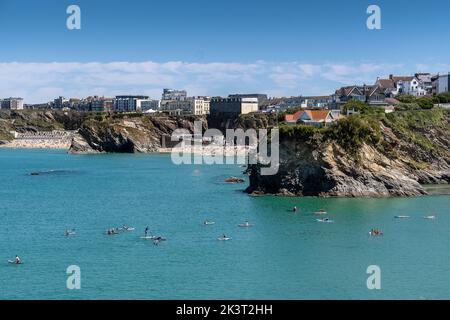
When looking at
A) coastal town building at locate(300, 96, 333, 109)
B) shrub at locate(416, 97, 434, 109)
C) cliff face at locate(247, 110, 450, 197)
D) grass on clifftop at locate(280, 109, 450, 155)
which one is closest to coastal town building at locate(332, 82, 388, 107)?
coastal town building at locate(300, 96, 333, 109)

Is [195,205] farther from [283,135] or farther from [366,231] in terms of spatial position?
[366,231]

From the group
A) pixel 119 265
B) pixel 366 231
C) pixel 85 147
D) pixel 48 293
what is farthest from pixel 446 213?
pixel 85 147

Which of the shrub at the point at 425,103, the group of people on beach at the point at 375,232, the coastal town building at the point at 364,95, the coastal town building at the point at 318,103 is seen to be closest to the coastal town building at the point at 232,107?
the coastal town building at the point at 318,103

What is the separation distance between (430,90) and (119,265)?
3900 inches

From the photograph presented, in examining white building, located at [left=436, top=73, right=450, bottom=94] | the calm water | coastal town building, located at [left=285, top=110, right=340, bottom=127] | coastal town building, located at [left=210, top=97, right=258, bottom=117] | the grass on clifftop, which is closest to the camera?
the calm water

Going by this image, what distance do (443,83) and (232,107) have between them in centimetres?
6197

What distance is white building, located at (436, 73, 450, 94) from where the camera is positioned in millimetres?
115225

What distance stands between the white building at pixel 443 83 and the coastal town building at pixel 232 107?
56.5 m

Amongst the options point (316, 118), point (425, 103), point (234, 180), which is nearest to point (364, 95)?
point (425, 103)

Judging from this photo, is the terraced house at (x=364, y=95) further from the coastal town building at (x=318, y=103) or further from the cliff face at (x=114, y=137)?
the cliff face at (x=114, y=137)

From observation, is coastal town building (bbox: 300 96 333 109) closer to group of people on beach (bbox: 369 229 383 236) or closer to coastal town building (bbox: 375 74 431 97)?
coastal town building (bbox: 375 74 431 97)

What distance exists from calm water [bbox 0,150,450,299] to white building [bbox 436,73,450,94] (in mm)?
61879

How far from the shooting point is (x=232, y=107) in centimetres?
16600

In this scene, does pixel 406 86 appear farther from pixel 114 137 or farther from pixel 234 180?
pixel 114 137
